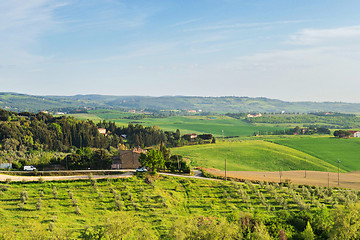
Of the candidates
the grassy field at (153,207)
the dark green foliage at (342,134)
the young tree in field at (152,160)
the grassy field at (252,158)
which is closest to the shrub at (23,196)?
the grassy field at (153,207)

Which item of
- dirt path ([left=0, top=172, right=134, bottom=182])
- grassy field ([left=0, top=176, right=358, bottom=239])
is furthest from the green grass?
dirt path ([left=0, top=172, right=134, bottom=182])

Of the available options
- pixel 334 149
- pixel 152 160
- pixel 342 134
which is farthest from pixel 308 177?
pixel 342 134

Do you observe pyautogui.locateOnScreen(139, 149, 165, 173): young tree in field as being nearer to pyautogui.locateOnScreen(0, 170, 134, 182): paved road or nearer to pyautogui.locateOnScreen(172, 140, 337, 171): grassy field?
pyautogui.locateOnScreen(0, 170, 134, 182): paved road

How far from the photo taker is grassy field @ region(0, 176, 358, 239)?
1699 inches

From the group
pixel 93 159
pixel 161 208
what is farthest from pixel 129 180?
pixel 93 159

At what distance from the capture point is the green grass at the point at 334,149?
123 m

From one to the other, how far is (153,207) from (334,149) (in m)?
119

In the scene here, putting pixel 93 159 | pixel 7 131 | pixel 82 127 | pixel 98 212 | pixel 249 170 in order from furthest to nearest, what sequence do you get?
pixel 82 127, pixel 7 131, pixel 249 170, pixel 93 159, pixel 98 212

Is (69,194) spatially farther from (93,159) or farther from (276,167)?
(276,167)

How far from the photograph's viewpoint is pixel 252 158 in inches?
4828

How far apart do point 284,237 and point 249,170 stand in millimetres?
59824

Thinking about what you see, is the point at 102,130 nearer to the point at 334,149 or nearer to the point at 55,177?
the point at 55,177

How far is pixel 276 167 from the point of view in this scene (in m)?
112

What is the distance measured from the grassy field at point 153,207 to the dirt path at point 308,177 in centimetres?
985
